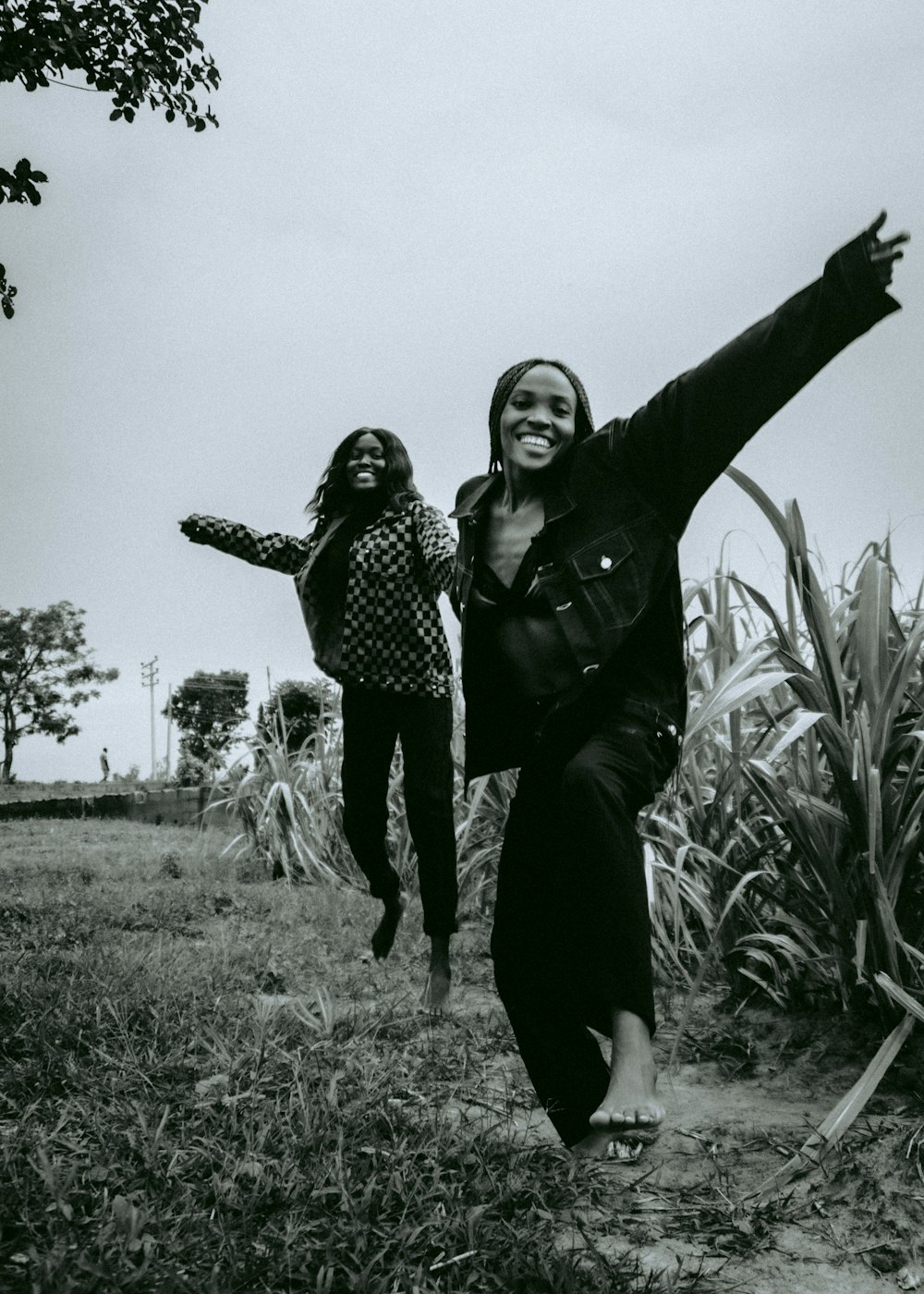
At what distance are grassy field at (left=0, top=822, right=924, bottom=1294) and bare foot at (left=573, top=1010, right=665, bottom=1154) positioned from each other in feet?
0.62

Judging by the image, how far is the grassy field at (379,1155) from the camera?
152cm

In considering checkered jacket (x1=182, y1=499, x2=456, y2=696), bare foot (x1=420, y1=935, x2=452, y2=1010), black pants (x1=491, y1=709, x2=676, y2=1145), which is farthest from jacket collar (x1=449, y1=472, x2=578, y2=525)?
bare foot (x1=420, y1=935, x2=452, y2=1010)

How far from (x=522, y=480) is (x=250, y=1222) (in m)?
1.48

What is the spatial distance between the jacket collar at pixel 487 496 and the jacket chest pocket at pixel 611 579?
0.43 feet

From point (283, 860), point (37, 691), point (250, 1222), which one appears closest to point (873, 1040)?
point (250, 1222)

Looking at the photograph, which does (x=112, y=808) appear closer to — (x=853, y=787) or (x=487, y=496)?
(x=487, y=496)

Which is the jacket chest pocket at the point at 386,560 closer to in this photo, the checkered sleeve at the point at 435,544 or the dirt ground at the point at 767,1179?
the checkered sleeve at the point at 435,544

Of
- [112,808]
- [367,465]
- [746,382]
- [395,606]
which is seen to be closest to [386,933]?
[395,606]

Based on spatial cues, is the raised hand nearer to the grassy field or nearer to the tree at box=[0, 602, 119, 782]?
the grassy field

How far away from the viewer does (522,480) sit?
2338 millimetres

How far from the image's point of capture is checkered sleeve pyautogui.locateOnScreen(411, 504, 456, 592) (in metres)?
3.16

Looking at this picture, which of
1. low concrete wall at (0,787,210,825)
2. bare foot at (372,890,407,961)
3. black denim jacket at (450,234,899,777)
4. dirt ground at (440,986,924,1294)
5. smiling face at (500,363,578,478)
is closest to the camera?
dirt ground at (440,986,924,1294)

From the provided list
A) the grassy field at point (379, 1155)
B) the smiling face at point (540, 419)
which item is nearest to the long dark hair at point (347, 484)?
the smiling face at point (540, 419)

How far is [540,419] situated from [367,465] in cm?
148
